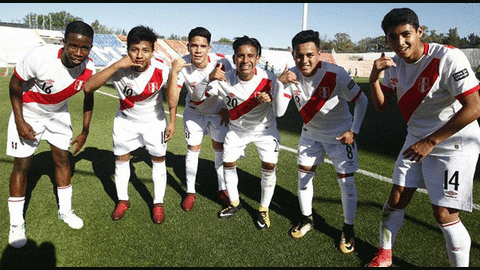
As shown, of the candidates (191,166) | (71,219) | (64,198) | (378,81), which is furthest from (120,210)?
(378,81)

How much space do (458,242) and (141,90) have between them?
3349 millimetres

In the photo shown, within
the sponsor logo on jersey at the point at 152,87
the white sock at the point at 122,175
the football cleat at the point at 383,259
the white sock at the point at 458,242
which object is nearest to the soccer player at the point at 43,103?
the white sock at the point at 122,175

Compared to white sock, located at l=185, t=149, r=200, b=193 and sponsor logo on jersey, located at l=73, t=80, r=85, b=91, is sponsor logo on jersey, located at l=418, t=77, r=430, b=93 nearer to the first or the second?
white sock, located at l=185, t=149, r=200, b=193

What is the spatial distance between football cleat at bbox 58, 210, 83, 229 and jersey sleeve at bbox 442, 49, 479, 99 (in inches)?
153

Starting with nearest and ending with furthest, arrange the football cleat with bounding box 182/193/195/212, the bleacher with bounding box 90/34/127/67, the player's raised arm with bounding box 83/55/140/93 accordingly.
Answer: the player's raised arm with bounding box 83/55/140/93
the football cleat with bounding box 182/193/195/212
the bleacher with bounding box 90/34/127/67

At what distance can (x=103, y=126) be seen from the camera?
886 centimetres

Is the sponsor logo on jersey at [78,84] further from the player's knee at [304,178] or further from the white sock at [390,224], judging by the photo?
the white sock at [390,224]

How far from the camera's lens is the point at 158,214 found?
390 centimetres

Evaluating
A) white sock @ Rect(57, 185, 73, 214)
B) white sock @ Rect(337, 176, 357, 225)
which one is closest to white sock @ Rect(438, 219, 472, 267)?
white sock @ Rect(337, 176, 357, 225)

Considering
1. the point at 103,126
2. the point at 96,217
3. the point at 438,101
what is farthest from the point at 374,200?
the point at 103,126

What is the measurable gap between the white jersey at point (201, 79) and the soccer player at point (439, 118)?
2.17 metres

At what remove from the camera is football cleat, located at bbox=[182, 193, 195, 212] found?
4.17 meters

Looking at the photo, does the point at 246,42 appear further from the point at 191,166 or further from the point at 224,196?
the point at 224,196

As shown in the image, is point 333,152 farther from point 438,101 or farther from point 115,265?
point 115,265
